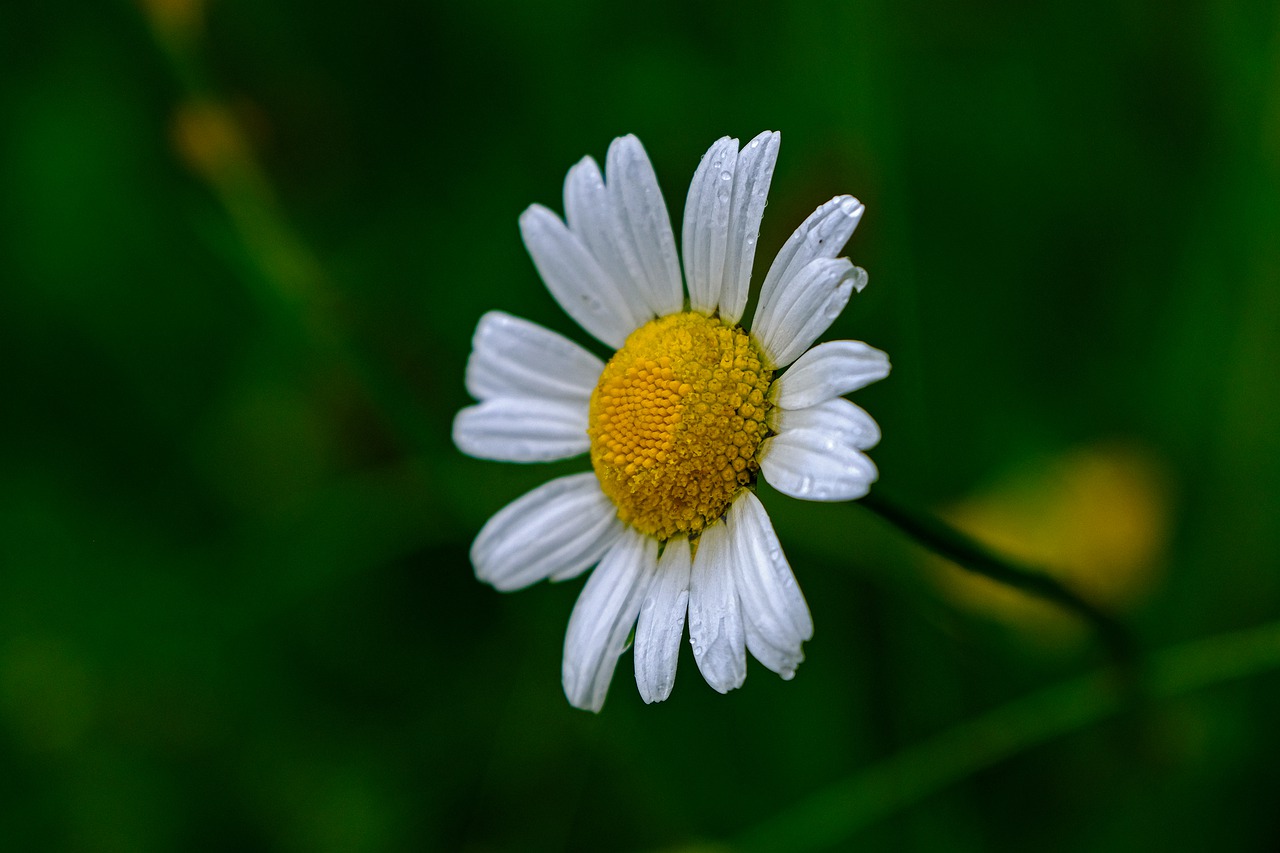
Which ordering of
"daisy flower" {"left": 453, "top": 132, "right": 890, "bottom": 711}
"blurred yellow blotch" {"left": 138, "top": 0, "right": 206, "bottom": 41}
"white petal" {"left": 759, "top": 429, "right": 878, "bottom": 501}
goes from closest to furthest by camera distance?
1. "white petal" {"left": 759, "top": 429, "right": 878, "bottom": 501}
2. "daisy flower" {"left": 453, "top": 132, "right": 890, "bottom": 711}
3. "blurred yellow blotch" {"left": 138, "top": 0, "right": 206, "bottom": 41}

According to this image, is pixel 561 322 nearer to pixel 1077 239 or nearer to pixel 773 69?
pixel 773 69

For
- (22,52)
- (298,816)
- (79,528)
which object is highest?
(22,52)

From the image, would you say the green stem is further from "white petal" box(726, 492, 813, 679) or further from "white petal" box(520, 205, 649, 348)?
"white petal" box(520, 205, 649, 348)

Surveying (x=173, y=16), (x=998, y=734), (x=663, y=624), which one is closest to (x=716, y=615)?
(x=663, y=624)

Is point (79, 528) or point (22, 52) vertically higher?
point (22, 52)

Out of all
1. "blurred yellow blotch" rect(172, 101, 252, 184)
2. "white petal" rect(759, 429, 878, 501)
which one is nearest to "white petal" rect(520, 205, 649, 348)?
"white petal" rect(759, 429, 878, 501)

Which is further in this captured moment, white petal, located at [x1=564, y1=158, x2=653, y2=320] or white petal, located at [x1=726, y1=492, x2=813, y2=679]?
white petal, located at [x1=564, y1=158, x2=653, y2=320]

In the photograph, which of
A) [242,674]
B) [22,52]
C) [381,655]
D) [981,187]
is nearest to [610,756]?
[381,655]

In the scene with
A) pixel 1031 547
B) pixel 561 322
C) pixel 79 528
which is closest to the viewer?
pixel 1031 547
